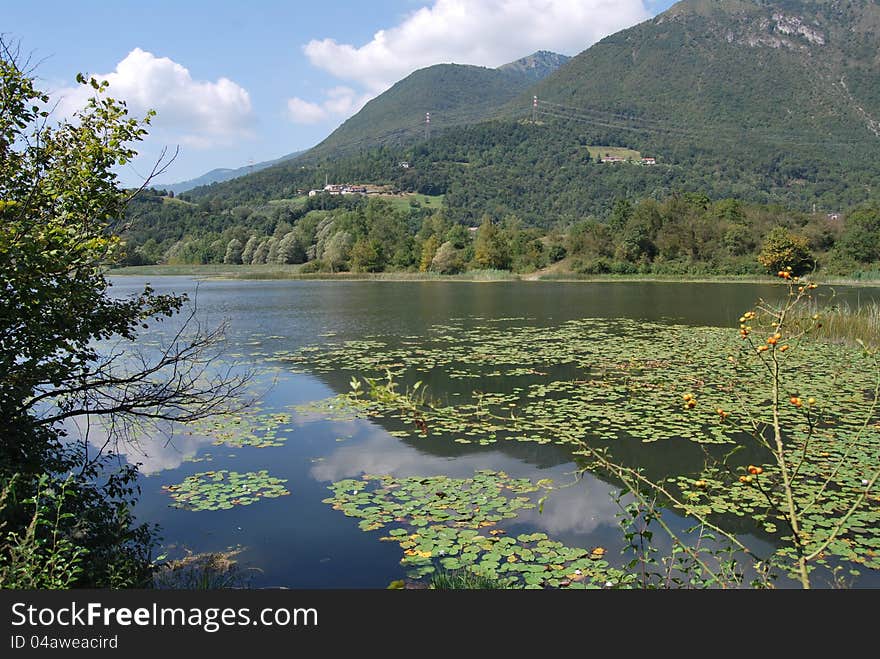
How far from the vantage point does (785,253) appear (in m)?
53.6

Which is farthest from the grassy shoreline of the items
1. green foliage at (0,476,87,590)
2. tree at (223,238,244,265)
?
green foliage at (0,476,87,590)

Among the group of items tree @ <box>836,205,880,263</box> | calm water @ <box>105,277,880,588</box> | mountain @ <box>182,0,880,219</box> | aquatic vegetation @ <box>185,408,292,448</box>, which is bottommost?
calm water @ <box>105,277,880,588</box>

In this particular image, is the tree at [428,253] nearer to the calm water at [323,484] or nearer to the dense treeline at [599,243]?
the dense treeline at [599,243]

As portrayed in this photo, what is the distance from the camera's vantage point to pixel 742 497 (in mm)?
6527

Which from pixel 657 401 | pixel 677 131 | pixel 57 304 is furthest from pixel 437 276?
pixel 677 131

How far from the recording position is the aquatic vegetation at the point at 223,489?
22.4ft

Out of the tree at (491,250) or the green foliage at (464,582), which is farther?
the tree at (491,250)

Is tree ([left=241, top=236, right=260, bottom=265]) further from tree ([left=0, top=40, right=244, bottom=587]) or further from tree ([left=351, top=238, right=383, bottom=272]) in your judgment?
tree ([left=0, top=40, right=244, bottom=587])

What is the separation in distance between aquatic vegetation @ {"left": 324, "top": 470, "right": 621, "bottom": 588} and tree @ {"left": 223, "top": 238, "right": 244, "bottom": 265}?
89.1 metres

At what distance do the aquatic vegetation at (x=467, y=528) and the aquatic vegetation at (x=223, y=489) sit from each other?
78 cm

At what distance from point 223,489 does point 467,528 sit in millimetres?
2955

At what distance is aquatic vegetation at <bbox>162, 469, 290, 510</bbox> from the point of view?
6812mm

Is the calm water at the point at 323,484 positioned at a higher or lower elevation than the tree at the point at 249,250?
lower

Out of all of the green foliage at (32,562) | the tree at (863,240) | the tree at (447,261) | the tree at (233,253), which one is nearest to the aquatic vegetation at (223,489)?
the green foliage at (32,562)
